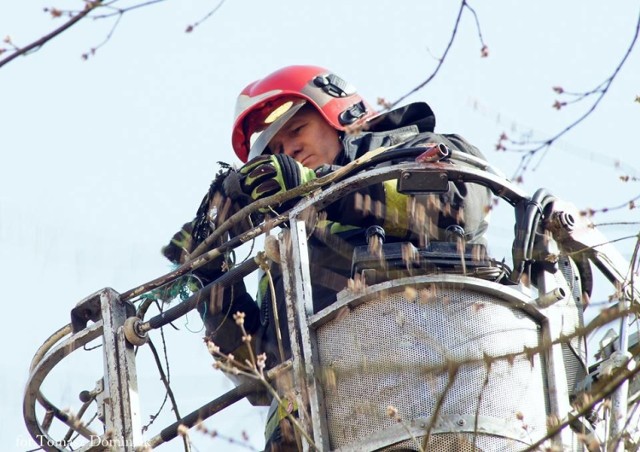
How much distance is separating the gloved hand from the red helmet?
4.79 feet

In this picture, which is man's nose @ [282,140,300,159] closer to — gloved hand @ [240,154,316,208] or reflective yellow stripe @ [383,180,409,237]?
gloved hand @ [240,154,316,208]

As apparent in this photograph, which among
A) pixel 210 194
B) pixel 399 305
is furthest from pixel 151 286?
pixel 399 305

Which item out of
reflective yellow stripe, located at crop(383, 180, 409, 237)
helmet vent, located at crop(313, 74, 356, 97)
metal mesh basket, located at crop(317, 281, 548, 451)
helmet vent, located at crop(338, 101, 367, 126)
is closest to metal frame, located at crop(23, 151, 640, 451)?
metal mesh basket, located at crop(317, 281, 548, 451)

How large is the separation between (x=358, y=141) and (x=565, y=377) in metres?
1.98

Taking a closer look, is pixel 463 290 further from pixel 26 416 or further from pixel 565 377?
pixel 26 416

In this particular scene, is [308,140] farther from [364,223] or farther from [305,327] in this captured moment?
[305,327]

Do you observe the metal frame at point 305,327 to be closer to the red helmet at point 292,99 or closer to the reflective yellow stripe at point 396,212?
the reflective yellow stripe at point 396,212

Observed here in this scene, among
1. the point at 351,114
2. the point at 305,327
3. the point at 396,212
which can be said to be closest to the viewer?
the point at 305,327

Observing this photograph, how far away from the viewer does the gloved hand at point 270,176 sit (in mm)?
6672

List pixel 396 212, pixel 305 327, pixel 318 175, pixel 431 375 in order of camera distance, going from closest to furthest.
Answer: pixel 431 375 → pixel 305 327 → pixel 396 212 → pixel 318 175

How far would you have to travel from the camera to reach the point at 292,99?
8.38 m

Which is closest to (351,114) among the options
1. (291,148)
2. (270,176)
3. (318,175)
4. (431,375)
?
(291,148)

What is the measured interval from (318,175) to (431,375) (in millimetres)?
1449

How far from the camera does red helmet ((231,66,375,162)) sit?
8.27 meters
